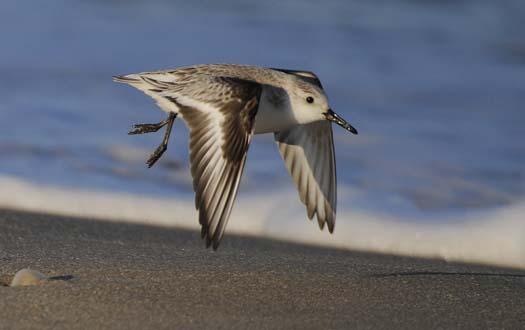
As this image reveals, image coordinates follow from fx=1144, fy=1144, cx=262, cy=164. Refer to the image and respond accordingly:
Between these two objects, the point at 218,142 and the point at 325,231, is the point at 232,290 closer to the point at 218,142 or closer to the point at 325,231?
the point at 218,142

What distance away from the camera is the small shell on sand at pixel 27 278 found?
4930 mm

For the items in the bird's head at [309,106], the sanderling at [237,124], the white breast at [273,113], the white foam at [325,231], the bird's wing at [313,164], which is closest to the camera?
the sanderling at [237,124]

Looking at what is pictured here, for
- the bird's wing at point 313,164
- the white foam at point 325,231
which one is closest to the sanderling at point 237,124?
the bird's wing at point 313,164

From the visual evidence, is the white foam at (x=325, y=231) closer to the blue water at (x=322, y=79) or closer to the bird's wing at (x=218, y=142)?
the blue water at (x=322, y=79)

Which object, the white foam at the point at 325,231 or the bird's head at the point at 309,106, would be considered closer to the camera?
the bird's head at the point at 309,106

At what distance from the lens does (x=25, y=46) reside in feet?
43.0

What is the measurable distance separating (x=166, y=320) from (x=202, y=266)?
108cm

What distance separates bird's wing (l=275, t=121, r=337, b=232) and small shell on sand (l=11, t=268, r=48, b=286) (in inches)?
72.2

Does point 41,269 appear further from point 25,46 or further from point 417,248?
point 25,46

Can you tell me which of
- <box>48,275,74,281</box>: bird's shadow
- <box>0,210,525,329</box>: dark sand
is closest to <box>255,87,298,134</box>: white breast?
<box>0,210,525,329</box>: dark sand

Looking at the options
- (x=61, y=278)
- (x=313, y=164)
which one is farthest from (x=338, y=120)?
(x=61, y=278)

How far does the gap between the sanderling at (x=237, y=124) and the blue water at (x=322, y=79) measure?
1.86 meters

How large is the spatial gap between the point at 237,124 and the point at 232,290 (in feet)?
2.79

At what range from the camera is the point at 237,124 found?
214 inches
